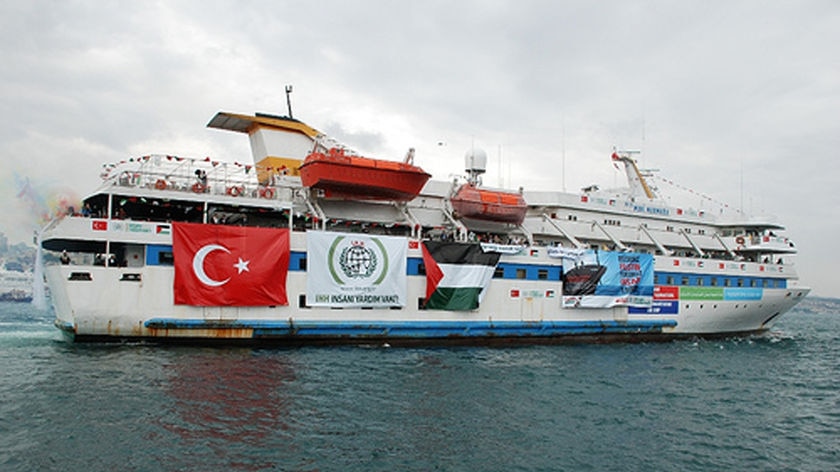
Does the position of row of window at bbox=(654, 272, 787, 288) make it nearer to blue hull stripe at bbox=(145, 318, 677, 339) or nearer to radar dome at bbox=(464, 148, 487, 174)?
blue hull stripe at bbox=(145, 318, 677, 339)

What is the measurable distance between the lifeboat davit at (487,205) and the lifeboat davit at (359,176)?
120 inches

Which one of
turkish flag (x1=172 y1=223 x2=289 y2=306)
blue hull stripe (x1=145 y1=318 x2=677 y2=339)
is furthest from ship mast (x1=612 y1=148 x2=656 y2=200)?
turkish flag (x1=172 y1=223 x2=289 y2=306)

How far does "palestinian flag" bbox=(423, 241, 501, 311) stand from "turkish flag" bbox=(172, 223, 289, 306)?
6.11 meters

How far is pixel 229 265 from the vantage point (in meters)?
21.3

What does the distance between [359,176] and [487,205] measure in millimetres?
6877

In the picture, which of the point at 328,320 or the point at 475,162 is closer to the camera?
the point at 328,320

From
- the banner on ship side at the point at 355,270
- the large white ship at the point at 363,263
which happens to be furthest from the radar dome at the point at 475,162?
the banner on ship side at the point at 355,270

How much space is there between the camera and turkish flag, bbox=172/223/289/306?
20.7m

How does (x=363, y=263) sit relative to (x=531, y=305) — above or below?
above

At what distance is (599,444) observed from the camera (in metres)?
12.8

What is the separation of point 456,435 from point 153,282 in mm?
12955

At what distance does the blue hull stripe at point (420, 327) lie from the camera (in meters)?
21.1

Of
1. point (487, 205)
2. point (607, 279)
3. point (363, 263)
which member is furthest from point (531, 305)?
point (363, 263)

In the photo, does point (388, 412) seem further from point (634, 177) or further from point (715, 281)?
point (634, 177)
